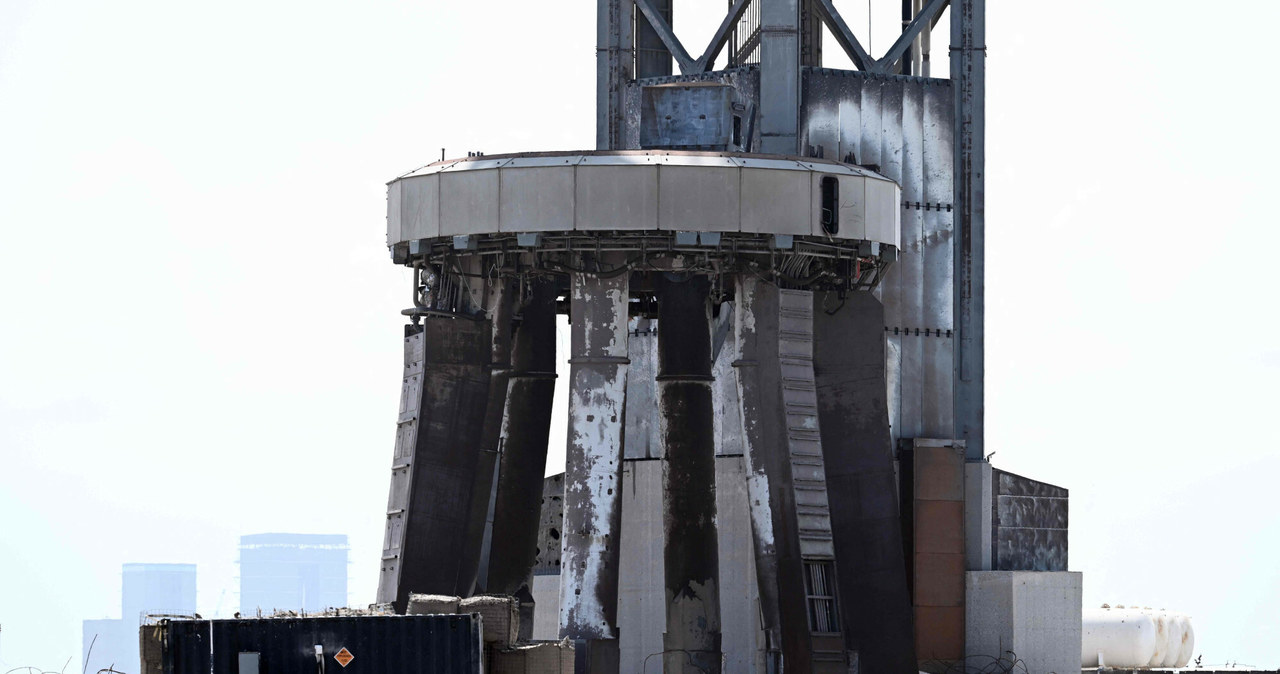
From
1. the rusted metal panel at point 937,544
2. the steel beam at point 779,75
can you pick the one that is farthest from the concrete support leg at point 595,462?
the rusted metal panel at point 937,544

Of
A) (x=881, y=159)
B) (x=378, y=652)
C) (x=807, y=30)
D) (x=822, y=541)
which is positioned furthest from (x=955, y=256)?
(x=378, y=652)

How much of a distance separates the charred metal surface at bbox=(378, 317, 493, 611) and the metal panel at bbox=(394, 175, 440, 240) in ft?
11.2

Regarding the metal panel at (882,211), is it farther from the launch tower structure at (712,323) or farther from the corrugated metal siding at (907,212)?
the corrugated metal siding at (907,212)

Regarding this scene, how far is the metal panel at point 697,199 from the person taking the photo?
59219 millimetres

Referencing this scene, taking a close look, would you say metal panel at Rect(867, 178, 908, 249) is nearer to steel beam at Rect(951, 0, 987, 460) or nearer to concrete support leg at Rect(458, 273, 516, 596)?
steel beam at Rect(951, 0, 987, 460)

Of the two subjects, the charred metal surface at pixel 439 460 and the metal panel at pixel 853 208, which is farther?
the charred metal surface at pixel 439 460

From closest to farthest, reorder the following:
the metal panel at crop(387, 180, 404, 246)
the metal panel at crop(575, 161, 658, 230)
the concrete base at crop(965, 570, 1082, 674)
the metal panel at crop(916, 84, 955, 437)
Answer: the metal panel at crop(575, 161, 658, 230) → the metal panel at crop(387, 180, 404, 246) → the concrete base at crop(965, 570, 1082, 674) → the metal panel at crop(916, 84, 955, 437)

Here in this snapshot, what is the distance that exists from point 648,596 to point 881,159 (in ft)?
44.4

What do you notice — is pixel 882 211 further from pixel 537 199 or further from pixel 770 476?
pixel 537 199

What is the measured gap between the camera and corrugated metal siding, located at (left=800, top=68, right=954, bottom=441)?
71.1 m

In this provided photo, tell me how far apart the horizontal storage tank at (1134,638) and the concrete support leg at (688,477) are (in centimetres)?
1310

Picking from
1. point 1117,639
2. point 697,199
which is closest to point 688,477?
point 697,199

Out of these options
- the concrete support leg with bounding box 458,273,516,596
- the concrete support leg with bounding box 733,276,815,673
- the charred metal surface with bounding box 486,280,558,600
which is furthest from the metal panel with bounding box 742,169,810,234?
the charred metal surface with bounding box 486,280,558,600

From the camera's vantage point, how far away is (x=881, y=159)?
71.3 metres
